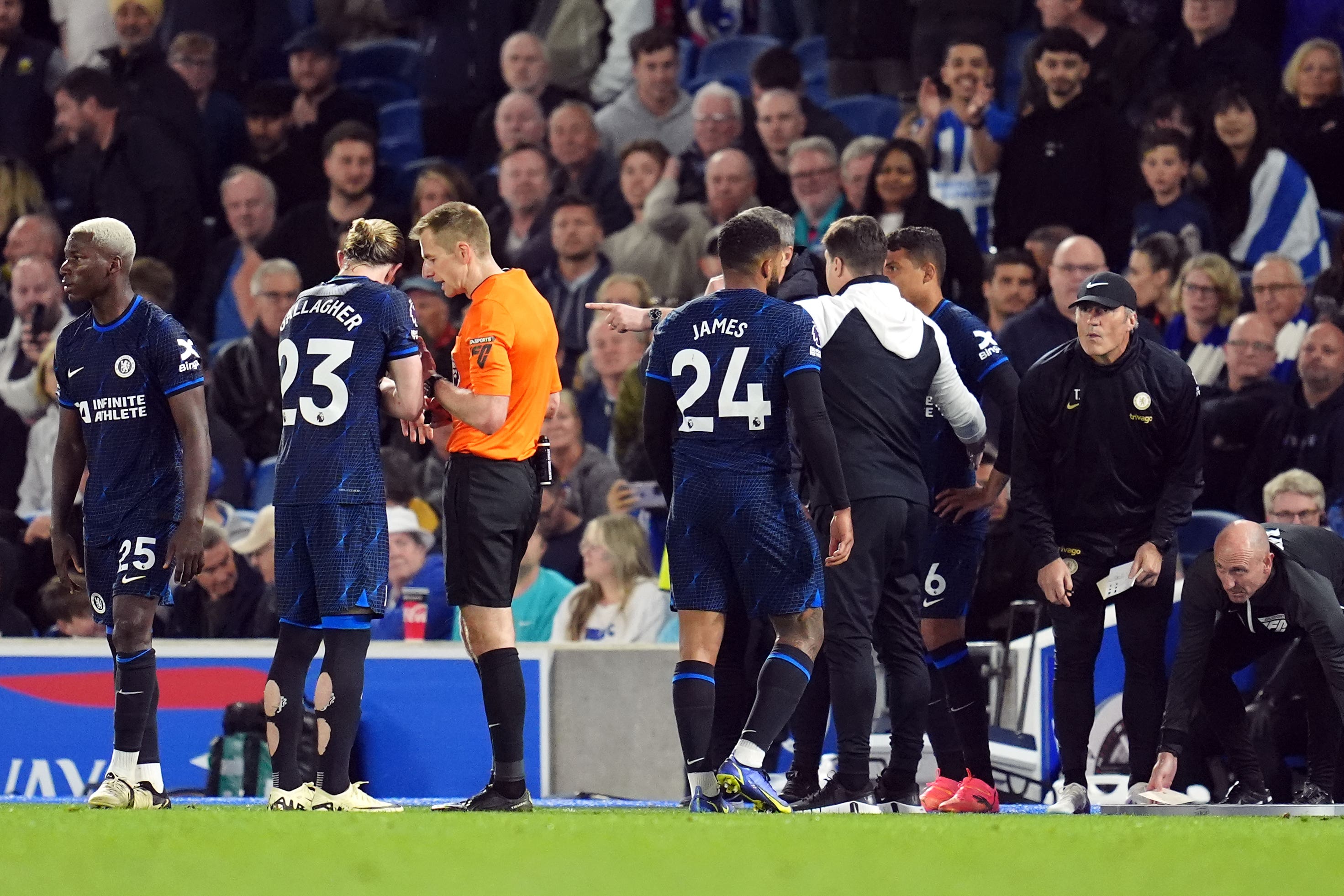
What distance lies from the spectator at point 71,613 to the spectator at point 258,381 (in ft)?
6.82

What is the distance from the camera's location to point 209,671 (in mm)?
9969

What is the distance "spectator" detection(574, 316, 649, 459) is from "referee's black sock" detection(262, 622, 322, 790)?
16.4 ft

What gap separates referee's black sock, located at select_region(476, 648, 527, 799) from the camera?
6.95 meters

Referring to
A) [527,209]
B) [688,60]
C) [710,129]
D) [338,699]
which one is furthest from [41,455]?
[338,699]

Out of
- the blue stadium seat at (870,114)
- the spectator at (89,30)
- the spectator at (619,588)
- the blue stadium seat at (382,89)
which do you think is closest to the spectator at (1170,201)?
the blue stadium seat at (870,114)

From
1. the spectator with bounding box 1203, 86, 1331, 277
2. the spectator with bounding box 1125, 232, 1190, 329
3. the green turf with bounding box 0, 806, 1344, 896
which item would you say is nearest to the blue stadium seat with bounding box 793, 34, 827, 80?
the spectator with bounding box 1203, 86, 1331, 277

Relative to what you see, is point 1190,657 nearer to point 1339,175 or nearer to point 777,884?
point 777,884

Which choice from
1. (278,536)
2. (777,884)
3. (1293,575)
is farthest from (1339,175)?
(777,884)

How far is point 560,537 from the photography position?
1136cm

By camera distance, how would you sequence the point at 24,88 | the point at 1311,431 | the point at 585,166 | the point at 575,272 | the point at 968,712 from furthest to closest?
1. the point at 24,88
2. the point at 585,166
3. the point at 575,272
4. the point at 1311,431
5. the point at 968,712

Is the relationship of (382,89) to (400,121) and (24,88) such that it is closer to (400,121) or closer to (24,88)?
(400,121)

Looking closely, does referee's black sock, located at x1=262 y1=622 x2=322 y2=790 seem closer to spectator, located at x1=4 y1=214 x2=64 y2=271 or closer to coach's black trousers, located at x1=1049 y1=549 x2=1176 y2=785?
coach's black trousers, located at x1=1049 y1=549 x2=1176 y2=785

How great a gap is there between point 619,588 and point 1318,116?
5.50 m

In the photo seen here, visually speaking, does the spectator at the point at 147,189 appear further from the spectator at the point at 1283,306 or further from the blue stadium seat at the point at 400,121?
the spectator at the point at 1283,306
